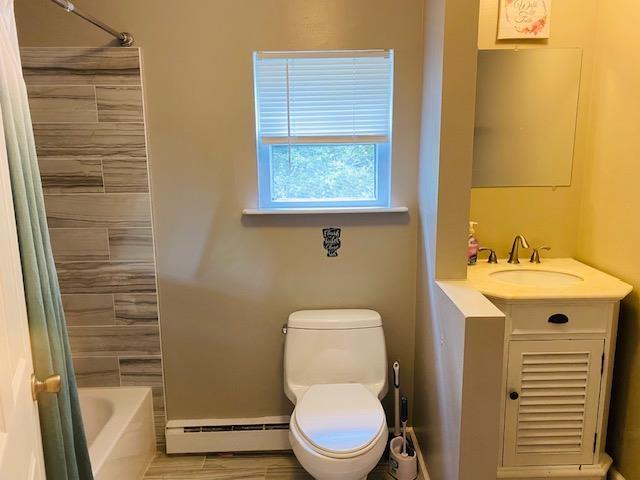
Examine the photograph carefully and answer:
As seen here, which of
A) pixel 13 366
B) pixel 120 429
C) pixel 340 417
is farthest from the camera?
pixel 120 429

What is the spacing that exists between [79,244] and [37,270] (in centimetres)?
130

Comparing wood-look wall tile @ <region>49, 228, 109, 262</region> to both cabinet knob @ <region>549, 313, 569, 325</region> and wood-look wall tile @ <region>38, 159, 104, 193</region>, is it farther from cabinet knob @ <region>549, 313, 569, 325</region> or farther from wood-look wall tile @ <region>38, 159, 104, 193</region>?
cabinet knob @ <region>549, 313, 569, 325</region>

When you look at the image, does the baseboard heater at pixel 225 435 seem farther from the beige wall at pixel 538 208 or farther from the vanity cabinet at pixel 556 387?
the beige wall at pixel 538 208

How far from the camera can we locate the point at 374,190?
7.36 ft

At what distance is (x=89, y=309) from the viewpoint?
221cm

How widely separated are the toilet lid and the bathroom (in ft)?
0.93

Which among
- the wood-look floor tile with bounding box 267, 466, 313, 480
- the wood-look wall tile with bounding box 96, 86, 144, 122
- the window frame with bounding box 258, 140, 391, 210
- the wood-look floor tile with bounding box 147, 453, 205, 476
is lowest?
the wood-look floor tile with bounding box 147, 453, 205, 476

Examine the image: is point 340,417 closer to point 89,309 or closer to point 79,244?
point 89,309

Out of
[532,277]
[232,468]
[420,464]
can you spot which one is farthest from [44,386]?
[532,277]

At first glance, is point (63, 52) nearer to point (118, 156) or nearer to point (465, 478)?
point (118, 156)

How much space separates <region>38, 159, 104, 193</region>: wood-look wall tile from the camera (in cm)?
208

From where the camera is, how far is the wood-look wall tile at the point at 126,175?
208cm

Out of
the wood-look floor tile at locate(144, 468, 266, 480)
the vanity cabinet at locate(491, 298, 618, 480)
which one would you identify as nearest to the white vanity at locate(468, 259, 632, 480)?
the vanity cabinet at locate(491, 298, 618, 480)

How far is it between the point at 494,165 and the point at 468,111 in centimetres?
59
